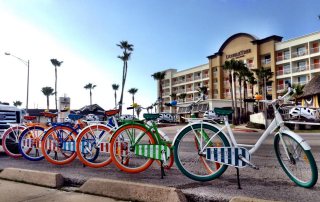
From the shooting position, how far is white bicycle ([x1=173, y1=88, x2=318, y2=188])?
14.1ft

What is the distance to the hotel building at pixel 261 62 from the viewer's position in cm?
5653

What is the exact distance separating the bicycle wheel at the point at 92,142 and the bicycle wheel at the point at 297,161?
10.6ft

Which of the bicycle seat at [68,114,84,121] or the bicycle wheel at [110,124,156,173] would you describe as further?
the bicycle seat at [68,114,84,121]

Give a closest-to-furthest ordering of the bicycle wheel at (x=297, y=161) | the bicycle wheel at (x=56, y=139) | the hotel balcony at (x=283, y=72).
A: the bicycle wheel at (x=297, y=161) → the bicycle wheel at (x=56, y=139) → the hotel balcony at (x=283, y=72)

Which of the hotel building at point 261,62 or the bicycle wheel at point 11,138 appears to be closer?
the bicycle wheel at point 11,138

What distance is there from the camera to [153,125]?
5.62 m

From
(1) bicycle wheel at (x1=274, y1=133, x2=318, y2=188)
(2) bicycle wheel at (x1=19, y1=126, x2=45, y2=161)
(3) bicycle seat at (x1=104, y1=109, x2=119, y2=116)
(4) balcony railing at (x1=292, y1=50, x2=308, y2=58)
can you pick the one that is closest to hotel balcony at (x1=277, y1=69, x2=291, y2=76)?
(4) balcony railing at (x1=292, y1=50, x2=308, y2=58)

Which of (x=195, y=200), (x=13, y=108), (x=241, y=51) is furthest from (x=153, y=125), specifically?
(x=241, y=51)

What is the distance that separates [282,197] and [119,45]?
54.9 m

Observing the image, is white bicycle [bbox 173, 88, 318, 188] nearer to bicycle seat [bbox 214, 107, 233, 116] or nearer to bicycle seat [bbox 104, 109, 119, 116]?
bicycle seat [bbox 214, 107, 233, 116]

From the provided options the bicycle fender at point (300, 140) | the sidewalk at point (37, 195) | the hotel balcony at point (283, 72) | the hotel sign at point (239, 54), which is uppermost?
the hotel sign at point (239, 54)

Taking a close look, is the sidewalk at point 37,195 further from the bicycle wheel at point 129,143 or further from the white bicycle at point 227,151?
the white bicycle at point 227,151

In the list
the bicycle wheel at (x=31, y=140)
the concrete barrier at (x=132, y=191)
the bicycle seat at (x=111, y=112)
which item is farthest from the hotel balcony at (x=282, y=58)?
the concrete barrier at (x=132, y=191)

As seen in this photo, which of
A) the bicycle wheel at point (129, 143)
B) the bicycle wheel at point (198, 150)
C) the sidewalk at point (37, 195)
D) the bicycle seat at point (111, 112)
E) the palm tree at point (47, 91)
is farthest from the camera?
the palm tree at point (47, 91)
